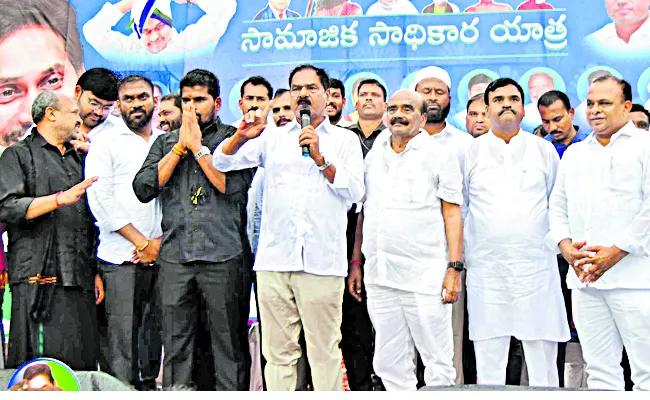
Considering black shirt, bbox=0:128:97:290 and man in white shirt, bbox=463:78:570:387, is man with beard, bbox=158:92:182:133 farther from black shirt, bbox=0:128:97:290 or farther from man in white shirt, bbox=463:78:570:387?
man in white shirt, bbox=463:78:570:387

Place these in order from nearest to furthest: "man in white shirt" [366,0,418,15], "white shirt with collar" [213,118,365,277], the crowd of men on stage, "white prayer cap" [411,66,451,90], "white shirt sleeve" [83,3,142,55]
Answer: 1. the crowd of men on stage
2. "white shirt with collar" [213,118,365,277]
3. "white prayer cap" [411,66,451,90]
4. "man in white shirt" [366,0,418,15]
5. "white shirt sleeve" [83,3,142,55]

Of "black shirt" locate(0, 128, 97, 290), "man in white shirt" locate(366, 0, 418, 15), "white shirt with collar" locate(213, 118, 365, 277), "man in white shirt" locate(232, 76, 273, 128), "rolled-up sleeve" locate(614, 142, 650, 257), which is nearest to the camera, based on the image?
"rolled-up sleeve" locate(614, 142, 650, 257)

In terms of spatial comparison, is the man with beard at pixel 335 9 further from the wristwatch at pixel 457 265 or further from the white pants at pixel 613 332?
the white pants at pixel 613 332

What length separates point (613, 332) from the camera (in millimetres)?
3715

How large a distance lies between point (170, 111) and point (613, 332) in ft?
9.09

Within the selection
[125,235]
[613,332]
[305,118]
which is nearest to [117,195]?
[125,235]

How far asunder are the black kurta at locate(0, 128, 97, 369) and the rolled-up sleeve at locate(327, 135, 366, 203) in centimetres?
138

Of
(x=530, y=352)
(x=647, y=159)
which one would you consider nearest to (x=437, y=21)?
(x=647, y=159)

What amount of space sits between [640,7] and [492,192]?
1.88 m

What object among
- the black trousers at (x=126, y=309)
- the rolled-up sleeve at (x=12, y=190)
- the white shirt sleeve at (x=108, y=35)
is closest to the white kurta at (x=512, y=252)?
the black trousers at (x=126, y=309)

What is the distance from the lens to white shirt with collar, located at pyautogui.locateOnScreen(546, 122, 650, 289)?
363cm

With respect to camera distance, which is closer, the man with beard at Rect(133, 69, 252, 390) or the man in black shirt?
the man with beard at Rect(133, 69, 252, 390)

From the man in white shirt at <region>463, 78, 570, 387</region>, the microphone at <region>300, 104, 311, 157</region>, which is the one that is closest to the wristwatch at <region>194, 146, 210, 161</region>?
the microphone at <region>300, 104, 311, 157</region>

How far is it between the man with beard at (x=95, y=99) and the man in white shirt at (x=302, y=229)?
1.24 metres
